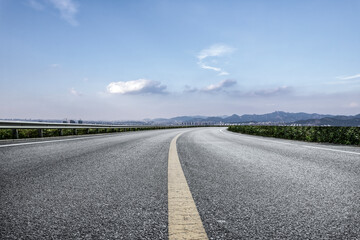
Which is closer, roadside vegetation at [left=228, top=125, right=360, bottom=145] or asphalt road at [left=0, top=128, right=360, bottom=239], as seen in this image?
asphalt road at [left=0, top=128, right=360, bottom=239]

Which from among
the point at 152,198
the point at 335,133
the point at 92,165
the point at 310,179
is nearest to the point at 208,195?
the point at 152,198

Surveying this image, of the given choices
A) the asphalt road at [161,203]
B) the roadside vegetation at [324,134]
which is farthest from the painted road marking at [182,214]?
the roadside vegetation at [324,134]

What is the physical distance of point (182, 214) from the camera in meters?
1.93

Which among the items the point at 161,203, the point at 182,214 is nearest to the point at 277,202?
the point at 182,214

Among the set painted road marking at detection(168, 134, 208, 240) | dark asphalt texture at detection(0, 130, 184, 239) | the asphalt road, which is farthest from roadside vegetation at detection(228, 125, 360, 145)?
painted road marking at detection(168, 134, 208, 240)

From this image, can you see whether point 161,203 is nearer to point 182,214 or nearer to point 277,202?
point 182,214

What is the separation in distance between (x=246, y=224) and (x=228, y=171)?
217 centimetres

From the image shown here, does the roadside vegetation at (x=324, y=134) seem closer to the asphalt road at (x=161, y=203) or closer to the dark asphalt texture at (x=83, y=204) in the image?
the asphalt road at (x=161, y=203)

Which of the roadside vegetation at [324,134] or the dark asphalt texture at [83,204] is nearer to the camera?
the dark asphalt texture at [83,204]

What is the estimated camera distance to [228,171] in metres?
3.92

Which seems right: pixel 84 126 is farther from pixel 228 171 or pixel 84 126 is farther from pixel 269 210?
pixel 269 210

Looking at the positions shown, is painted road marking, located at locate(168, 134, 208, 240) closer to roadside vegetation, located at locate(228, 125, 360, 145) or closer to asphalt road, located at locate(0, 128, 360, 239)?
asphalt road, located at locate(0, 128, 360, 239)

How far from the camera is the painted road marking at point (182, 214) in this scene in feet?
5.22

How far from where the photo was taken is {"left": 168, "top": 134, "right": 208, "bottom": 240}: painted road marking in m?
1.59
